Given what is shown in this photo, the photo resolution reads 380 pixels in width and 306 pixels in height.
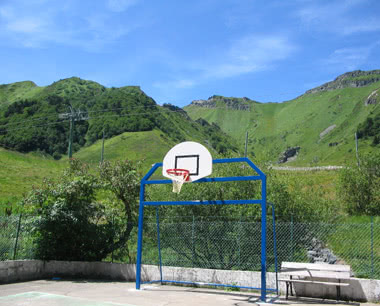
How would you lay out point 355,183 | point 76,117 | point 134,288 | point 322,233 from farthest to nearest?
point 76,117 < point 355,183 < point 322,233 < point 134,288

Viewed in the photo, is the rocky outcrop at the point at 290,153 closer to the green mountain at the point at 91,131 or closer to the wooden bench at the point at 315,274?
the green mountain at the point at 91,131

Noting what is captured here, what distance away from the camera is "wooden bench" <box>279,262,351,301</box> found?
31.3 ft

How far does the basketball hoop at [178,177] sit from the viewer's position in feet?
35.7

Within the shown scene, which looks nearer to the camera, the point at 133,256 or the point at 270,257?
the point at 270,257

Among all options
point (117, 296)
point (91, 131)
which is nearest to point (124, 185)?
point (117, 296)

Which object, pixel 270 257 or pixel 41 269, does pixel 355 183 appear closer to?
pixel 270 257

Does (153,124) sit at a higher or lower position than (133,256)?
higher

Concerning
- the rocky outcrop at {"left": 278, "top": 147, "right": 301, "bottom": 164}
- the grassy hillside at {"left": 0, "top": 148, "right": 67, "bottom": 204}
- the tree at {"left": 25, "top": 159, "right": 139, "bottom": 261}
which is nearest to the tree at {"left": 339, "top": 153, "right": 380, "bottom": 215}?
the tree at {"left": 25, "top": 159, "right": 139, "bottom": 261}

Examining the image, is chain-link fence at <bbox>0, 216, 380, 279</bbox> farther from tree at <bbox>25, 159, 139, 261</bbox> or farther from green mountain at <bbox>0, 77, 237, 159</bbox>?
green mountain at <bbox>0, 77, 237, 159</bbox>

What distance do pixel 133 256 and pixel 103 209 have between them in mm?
2034

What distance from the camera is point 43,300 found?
9367 millimetres

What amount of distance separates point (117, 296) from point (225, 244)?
428 centimetres

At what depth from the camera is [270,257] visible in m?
13.3

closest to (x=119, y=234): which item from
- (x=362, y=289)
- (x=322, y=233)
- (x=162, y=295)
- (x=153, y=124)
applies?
(x=162, y=295)
